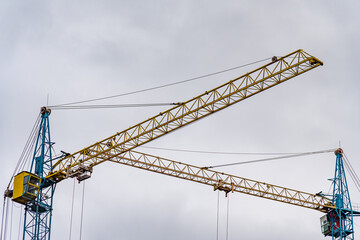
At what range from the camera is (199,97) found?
115688 mm

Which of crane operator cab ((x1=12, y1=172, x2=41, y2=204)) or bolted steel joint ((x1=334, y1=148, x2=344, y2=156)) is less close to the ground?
bolted steel joint ((x1=334, y1=148, x2=344, y2=156))

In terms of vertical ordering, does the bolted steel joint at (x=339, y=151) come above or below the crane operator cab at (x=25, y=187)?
above

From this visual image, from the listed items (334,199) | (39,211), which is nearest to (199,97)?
(39,211)

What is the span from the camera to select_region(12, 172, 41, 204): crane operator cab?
384ft

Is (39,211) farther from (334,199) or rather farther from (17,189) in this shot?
(334,199)

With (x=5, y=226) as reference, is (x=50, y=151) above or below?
above

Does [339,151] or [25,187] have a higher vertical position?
[339,151]

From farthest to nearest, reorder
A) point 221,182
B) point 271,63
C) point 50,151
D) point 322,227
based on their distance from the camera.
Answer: point 322,227 < point 221,182 < point 50,151 < point 271,63

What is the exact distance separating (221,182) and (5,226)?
103 feet

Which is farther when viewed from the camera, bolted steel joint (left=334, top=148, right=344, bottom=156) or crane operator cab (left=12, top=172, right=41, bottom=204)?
bolted steel joint (left=334, top=148, right=344, bottom=156)

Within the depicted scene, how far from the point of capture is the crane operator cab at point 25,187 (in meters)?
117

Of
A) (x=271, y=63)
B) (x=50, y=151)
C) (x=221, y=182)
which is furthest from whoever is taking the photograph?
(x=221, y=182)

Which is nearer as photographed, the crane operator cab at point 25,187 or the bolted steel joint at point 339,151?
the crane operator cab at point 25,187

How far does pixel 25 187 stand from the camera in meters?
117
